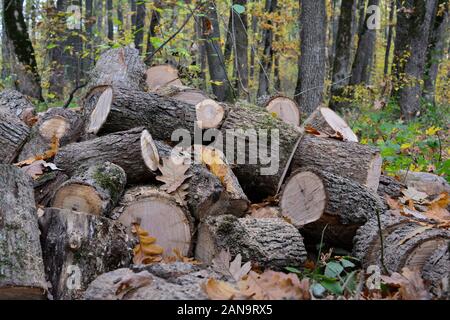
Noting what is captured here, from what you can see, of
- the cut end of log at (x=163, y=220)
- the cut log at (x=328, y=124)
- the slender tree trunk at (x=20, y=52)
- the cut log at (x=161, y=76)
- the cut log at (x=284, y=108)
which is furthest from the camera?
the slender tree trunk at (x=20, y=52)

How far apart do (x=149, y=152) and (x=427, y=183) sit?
3112mm

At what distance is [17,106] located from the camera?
21.5 feet

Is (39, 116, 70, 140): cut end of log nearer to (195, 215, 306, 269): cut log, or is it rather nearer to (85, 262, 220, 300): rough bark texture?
(195, 215, 306, 269): cut log

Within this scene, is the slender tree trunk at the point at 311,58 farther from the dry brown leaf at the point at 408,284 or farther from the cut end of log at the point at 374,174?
the dry brown leaf at the point at 408,284

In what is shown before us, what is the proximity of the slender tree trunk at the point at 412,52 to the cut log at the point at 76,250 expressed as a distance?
8.95 m

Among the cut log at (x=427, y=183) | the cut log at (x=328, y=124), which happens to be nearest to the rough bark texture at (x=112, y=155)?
the cut log at (x=328, y=124)

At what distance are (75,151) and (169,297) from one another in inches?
97.2

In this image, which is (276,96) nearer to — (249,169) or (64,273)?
(249,169)

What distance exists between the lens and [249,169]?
5.10 meters

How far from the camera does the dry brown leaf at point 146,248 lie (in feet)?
13.1

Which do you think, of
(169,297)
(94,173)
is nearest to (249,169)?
(94,173)

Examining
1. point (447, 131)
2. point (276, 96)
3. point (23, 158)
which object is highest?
point (276, 96)

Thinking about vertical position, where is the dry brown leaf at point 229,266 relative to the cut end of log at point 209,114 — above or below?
below

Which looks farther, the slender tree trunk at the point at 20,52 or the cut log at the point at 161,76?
the slender tree trunk at the point at 20,52
